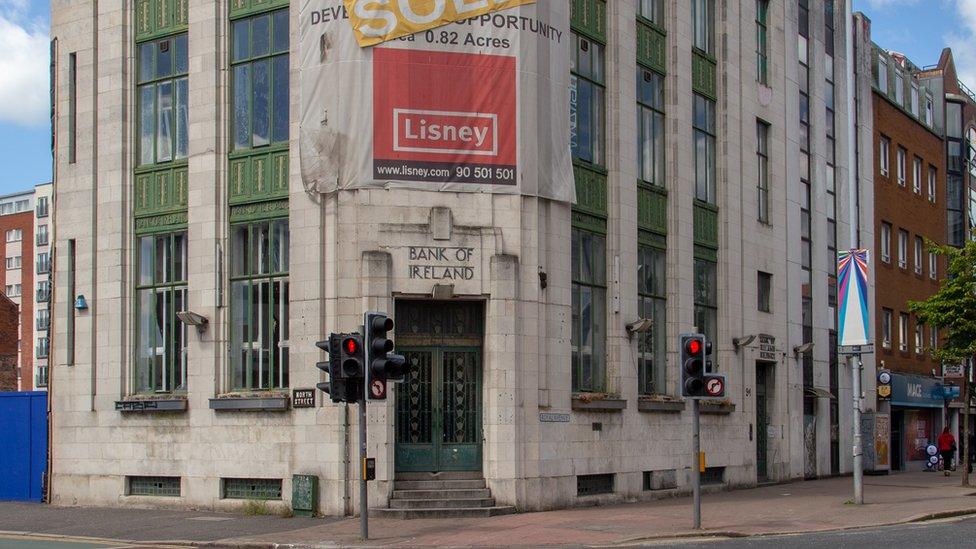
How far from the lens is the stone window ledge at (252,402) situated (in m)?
24.4

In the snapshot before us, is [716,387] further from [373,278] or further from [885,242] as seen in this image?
[885,242]

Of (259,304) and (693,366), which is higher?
(259,304)

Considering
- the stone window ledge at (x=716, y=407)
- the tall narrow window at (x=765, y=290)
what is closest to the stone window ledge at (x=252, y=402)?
the stone window ledge at (x=716, y=407)

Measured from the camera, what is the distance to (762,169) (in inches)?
1422

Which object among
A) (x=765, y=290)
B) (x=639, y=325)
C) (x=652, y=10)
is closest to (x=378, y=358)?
(x=639, y=325)

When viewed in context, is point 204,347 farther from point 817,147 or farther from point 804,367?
point 817,147

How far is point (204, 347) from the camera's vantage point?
25797 millimetres

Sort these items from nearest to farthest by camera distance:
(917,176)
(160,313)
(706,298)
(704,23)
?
1. (160,313)
2. (706,298)
3. (704,23)
4. (917,176)

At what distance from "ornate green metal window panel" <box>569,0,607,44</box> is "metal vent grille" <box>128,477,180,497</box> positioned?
505 inches

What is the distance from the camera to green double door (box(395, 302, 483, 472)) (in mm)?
24328

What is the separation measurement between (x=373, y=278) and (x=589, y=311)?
19.7 feet

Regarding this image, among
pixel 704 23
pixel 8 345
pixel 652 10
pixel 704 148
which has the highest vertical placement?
pixel 704 23

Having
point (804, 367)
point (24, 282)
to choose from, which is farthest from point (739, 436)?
point (24, 282)

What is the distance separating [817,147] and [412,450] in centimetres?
2080
